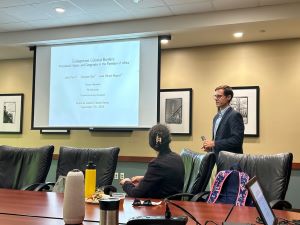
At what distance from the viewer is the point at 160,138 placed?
2402 mm

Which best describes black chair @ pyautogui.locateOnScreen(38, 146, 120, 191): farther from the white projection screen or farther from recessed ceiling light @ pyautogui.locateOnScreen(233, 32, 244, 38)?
recessed ceiling light @ pyautogui.locateOnScreen(233, 32, 244, 38)

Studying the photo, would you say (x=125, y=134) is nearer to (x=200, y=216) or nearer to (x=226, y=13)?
(x=226, y=13)

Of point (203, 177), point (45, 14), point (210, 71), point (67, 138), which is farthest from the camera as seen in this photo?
point (67, 138)

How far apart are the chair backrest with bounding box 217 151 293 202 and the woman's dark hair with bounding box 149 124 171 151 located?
0.50 m

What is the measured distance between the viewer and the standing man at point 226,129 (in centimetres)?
343

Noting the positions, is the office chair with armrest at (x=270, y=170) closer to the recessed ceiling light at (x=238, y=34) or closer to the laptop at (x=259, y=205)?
the laptop at (x=259, y=205)

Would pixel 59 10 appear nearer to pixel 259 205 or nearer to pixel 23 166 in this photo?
pixel 23 166

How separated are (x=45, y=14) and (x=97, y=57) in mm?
874

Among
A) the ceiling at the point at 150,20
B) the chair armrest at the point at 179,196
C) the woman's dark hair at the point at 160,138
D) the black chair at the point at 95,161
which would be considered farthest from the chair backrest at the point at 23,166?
the ceiling at the point at 150,20

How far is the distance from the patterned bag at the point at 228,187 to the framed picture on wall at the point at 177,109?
2.47 m

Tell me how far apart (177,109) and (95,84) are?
1177 mm

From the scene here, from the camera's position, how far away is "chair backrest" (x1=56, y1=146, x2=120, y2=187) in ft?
9.73

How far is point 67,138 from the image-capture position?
5453 mm

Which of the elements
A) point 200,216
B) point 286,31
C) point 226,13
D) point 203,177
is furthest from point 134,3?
point 200,216
